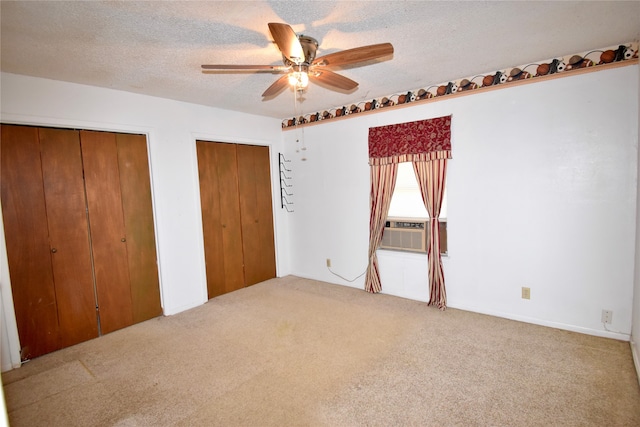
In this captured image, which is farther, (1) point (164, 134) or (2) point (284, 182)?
(2) point (284, 182)

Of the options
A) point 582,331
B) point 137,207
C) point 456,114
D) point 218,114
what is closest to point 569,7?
point 456,114

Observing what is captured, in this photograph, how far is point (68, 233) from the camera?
3.12 metres

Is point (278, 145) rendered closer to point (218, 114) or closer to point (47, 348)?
point (218, 114)

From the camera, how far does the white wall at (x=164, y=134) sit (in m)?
2.80

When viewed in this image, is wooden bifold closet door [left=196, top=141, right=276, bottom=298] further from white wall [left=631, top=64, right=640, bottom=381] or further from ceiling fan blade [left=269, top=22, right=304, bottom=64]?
white wall [left=631, top=64, right=640, bottom=381]

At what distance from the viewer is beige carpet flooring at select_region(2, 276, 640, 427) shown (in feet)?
6.89

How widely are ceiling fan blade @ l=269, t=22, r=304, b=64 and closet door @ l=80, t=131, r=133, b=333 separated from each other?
7.76ft

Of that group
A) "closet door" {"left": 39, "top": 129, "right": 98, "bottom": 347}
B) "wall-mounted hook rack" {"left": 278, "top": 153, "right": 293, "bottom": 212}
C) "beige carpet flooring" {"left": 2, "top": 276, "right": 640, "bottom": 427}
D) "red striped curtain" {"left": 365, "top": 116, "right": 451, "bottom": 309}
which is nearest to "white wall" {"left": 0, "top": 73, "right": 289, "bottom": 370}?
"closet door" {"left": 39, "top": 129, "right": 98, "bottom": 347}

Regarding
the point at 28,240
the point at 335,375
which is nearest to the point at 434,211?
the point at 335,375

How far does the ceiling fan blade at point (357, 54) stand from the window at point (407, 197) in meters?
1.99

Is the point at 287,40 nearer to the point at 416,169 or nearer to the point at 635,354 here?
the point at 416,169

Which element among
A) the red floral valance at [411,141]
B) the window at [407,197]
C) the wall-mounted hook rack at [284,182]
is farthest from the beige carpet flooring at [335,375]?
the wall-mounted hook rack at [284,182]

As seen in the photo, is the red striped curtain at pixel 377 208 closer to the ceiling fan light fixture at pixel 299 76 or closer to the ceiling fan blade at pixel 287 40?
the ceiling fan light fixture at pixel 299 76

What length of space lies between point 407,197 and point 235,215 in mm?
2253
